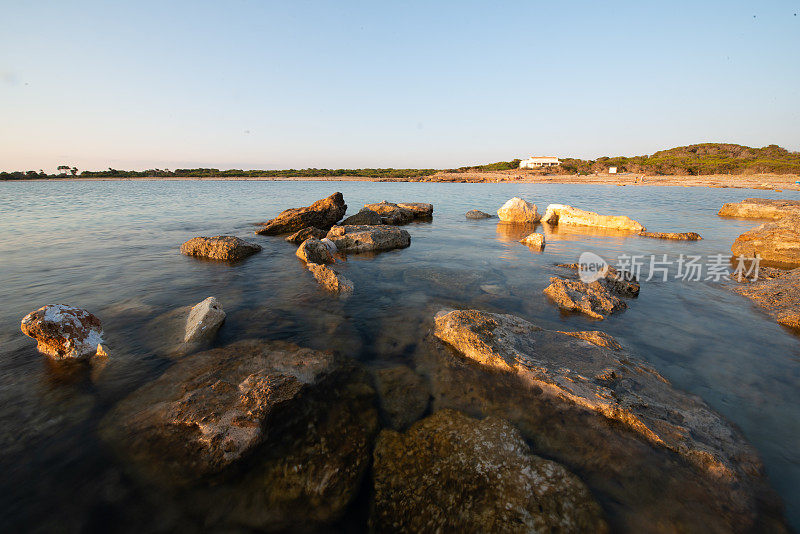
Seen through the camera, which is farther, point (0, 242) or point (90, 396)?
point (0, 242)

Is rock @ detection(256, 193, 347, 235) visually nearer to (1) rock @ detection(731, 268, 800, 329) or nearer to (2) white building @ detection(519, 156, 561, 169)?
(1) rock @ detection(731, 268, 800, 329)

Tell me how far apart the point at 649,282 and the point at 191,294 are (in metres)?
12.0

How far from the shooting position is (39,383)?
13.5ft

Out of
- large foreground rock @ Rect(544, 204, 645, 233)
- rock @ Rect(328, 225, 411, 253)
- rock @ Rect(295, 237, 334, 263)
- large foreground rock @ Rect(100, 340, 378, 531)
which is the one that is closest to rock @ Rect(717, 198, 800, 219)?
large foreground rock @ Rect(544, 204, 645, 233)

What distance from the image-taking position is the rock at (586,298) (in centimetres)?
658

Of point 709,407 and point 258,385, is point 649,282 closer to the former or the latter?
point 709,407

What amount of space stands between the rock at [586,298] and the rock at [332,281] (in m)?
4.84

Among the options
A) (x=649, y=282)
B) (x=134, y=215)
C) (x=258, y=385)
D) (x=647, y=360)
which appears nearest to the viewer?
(x=258, y=385)

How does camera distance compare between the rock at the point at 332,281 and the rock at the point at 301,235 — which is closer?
the rock at the point at 332,281

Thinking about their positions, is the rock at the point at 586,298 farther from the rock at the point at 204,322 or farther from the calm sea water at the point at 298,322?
the rock at the point at 204,322

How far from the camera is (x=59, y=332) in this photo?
15.3ft

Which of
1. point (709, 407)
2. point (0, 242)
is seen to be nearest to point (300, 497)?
point (709, 407)

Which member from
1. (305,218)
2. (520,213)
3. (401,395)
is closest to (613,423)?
(401,395)

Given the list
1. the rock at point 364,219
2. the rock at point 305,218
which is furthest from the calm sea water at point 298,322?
the rock at point 364,219
